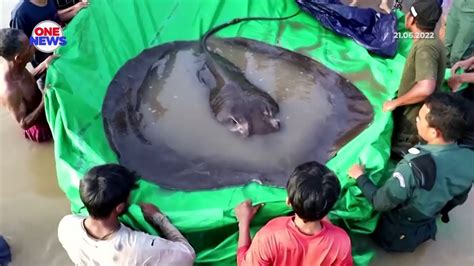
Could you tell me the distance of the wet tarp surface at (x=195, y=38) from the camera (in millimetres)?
2832

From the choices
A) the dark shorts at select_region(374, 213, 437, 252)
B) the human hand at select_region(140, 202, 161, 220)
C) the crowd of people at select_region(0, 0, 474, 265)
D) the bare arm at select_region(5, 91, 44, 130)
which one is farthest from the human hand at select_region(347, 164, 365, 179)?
the bare arm at select_region(5, 91, 44, 130)

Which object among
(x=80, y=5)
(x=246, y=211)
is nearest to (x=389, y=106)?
(x=246, y=211)

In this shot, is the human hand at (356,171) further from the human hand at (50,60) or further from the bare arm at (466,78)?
the human hand at (50,60)

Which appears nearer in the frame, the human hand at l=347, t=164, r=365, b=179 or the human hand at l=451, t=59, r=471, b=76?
the human hand at l=347, t=164, r=365, b=179

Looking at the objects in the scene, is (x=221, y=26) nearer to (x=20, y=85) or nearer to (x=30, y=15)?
(x=30, y=15)

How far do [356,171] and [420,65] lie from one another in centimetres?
79

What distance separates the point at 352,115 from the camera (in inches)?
145

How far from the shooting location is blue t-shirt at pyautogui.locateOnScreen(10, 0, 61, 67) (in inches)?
153

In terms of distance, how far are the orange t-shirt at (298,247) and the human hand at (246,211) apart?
40cm

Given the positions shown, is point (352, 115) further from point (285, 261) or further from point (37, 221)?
point (37, 221)

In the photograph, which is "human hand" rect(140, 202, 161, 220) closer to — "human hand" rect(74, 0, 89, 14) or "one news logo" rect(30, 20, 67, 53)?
"one news logo" rect(30, 20, 67, 53)

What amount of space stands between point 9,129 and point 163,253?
6.96ft

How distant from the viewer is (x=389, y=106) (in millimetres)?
3404

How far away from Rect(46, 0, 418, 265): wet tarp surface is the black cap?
668 millimetres
